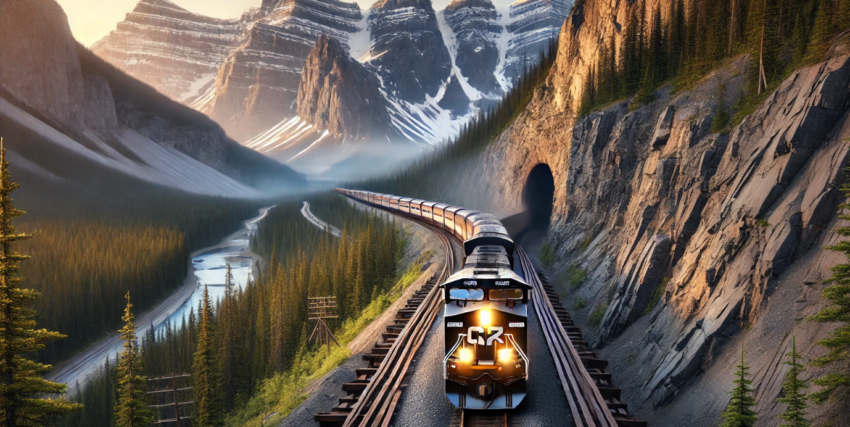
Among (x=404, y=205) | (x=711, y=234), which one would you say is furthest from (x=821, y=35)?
(x=404, y=205)

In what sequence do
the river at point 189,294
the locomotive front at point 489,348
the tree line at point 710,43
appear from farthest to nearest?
the river at point 189,294 → the tree line at point 710,43 → the locomotive front at point 489,348

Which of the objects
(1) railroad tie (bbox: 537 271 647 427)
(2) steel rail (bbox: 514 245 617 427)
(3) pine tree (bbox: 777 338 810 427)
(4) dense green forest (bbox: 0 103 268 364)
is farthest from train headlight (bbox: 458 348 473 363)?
(4) dense green forest (bbox: 0 103 268 364)

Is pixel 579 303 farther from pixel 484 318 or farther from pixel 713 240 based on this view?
pixel 484 318

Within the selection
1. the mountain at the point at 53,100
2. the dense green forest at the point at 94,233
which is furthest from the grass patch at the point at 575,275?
the mountain at the point at 53,100

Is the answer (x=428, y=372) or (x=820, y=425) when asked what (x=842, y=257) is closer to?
(x=820, y=425)

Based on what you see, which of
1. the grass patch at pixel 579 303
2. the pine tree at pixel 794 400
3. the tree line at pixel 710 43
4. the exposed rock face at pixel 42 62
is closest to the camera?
the pine tree at pixel 794 400

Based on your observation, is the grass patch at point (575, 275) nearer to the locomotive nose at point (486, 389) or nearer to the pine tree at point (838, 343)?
the locomotive nose at point (486, 389)
